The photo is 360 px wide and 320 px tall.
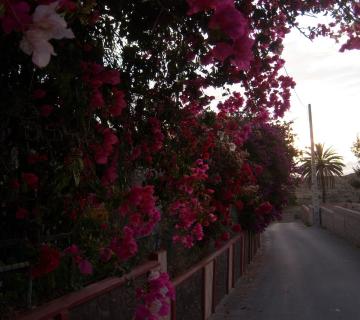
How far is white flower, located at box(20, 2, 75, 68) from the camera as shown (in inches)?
68.5

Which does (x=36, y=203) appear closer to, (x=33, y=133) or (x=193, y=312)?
(x=33, y=133)

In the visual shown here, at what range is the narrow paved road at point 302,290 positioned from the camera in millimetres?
8547

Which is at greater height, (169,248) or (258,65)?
(258,65)

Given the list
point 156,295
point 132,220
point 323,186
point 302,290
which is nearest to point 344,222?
point 302,290

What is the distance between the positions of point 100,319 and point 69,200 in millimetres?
1219

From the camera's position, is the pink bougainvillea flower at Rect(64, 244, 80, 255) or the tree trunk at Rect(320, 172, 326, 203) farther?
the tree trunk at Rect(320, 172, 326, 203)

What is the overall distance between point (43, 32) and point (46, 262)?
1.84m

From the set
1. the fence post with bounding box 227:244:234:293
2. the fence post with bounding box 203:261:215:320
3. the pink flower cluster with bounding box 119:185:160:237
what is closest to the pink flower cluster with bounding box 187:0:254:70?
the pink flower cluster with bounding box 119:185:160:237

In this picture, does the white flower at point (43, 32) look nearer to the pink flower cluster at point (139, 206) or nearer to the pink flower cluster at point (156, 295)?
the pink flower cluster at point (139, 206)

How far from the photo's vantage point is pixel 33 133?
3.12 metres

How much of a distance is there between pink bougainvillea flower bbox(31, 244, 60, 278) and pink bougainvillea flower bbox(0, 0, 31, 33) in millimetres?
1758

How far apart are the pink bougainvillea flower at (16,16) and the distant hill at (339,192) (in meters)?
55.9

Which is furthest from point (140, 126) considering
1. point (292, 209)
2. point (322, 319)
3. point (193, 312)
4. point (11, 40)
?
point (292, 209)

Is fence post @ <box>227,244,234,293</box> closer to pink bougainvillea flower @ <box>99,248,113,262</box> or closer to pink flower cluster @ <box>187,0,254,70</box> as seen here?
pink bougainvillea flower @ <box>99,248,113,262</box>
